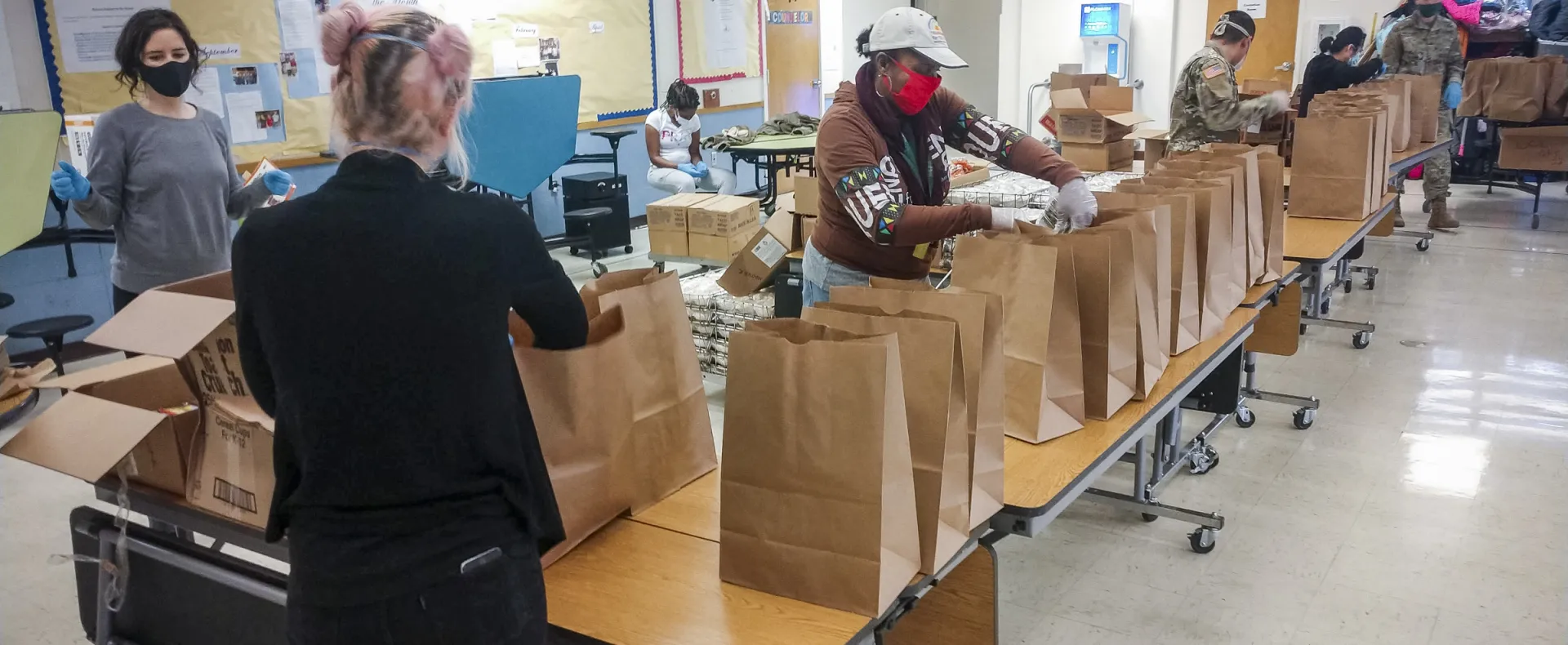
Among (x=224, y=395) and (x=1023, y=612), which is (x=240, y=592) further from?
(x=1023, y=612)

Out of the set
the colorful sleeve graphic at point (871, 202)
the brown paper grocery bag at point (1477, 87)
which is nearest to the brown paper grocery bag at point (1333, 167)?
the colorful sleeve graphic at point (871, 202)

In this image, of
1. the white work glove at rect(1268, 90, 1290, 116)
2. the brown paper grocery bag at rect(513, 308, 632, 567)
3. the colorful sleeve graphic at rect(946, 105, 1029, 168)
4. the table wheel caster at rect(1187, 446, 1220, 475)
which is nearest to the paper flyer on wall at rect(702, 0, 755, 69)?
the white work glove at rect(1268, 90, 1290, 116)

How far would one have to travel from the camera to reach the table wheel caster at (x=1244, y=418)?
3.76 metres

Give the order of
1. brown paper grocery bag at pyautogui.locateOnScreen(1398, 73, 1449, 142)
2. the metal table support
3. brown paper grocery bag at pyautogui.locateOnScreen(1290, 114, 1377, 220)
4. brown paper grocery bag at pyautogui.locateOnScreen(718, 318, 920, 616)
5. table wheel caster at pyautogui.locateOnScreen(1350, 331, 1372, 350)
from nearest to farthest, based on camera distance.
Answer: brown paper grocery bag at pyautogui.locateOnScreen(718, 318, 920, 616) < the metal table support < brown paper grocery bag at pyautogui.locateOnScreen(1290, 114, 1377, 220) < table wheel caster at pyautogui.locateOnScreen(1350, 331, 1372, 350) < brown paper grocery bag at pyautogui.locateOnScreen(1398, 73, 1449, 142)

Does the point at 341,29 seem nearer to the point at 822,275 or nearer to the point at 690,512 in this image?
the point at 690,512

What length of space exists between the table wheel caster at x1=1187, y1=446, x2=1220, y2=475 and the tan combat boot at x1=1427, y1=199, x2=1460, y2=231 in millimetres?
4740

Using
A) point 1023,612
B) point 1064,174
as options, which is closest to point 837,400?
point 1064,174

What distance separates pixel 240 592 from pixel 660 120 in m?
5.83

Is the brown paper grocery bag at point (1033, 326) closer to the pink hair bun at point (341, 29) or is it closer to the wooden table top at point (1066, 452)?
the wooden table top at point (1066, 452)

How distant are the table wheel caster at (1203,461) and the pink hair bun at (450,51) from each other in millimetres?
2848

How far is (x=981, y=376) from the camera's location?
4.81 ft

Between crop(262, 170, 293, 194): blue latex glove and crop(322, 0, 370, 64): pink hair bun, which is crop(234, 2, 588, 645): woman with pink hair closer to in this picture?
crop(322, 0, 370, 64): pink hair bun

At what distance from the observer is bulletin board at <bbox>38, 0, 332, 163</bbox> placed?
15.7 feet

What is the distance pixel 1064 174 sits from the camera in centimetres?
246
